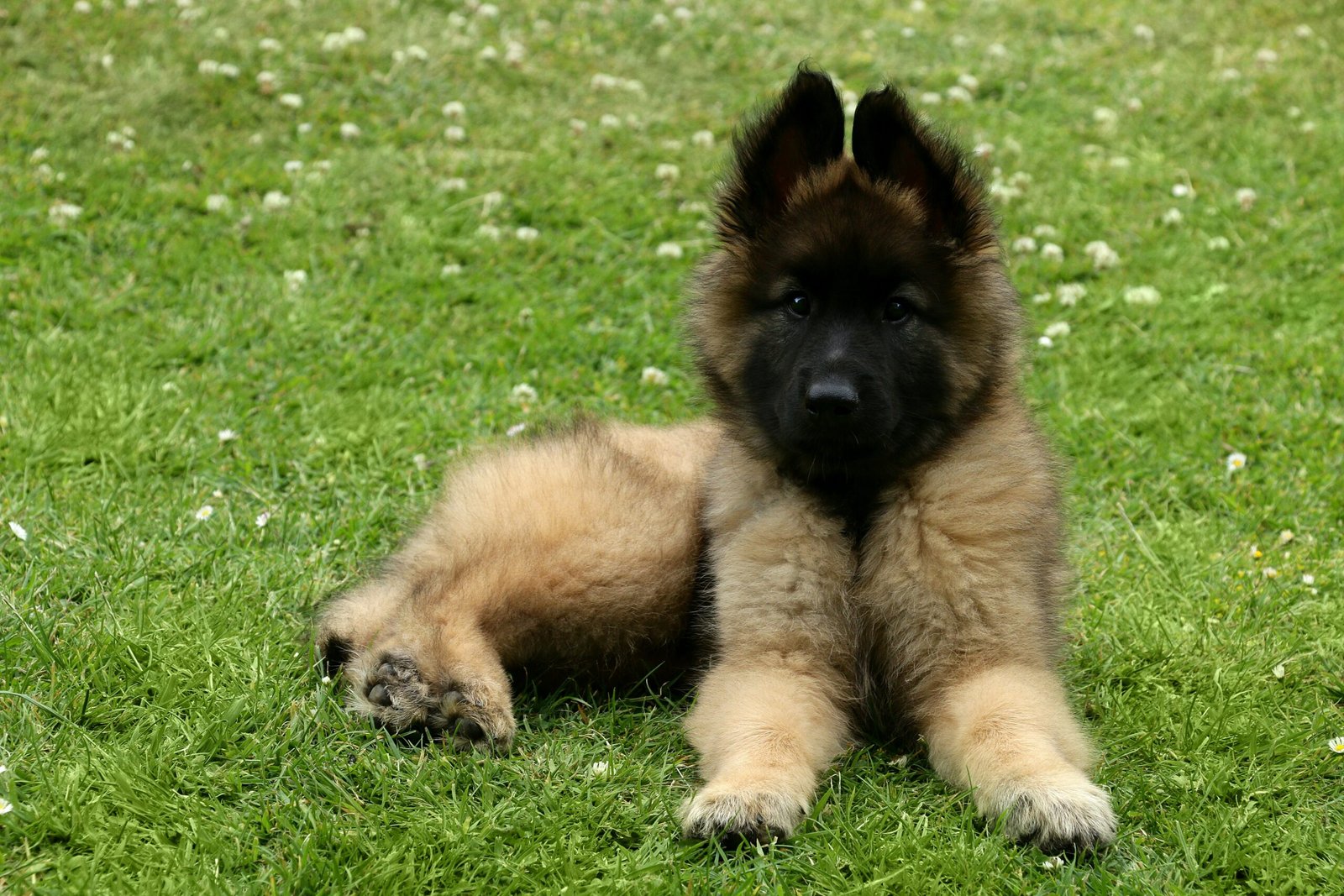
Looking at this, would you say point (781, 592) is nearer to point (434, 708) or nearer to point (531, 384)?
point (434, 708)

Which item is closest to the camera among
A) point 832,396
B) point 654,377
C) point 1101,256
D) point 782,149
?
point 832,396

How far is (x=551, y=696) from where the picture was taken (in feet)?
10.8

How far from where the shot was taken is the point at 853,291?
3.06 m

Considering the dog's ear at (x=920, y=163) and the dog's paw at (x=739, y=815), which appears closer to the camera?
the dog's paw at (x=739, y=815)

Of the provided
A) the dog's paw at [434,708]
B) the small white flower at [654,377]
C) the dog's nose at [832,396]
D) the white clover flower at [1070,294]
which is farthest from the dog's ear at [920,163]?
the white clover flower at [1070,294]

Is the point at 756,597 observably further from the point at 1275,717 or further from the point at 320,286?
the point at 320,286

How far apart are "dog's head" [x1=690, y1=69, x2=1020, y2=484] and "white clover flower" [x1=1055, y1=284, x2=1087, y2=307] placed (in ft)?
9.53

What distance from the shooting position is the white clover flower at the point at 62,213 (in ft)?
19.5

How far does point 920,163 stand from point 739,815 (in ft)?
5.40

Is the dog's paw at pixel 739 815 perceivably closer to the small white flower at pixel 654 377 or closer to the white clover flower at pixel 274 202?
the small white flower at pixel 654 377

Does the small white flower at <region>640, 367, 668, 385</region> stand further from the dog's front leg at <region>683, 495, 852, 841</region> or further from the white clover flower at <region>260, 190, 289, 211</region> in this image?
the white clover flower at <region>260, 190, 289, 211</region>

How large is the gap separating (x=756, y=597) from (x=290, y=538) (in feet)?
5.80

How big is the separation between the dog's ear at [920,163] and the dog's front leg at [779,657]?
81 cm

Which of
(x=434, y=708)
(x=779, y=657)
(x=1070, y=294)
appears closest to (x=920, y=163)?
(x=779, y=657)
